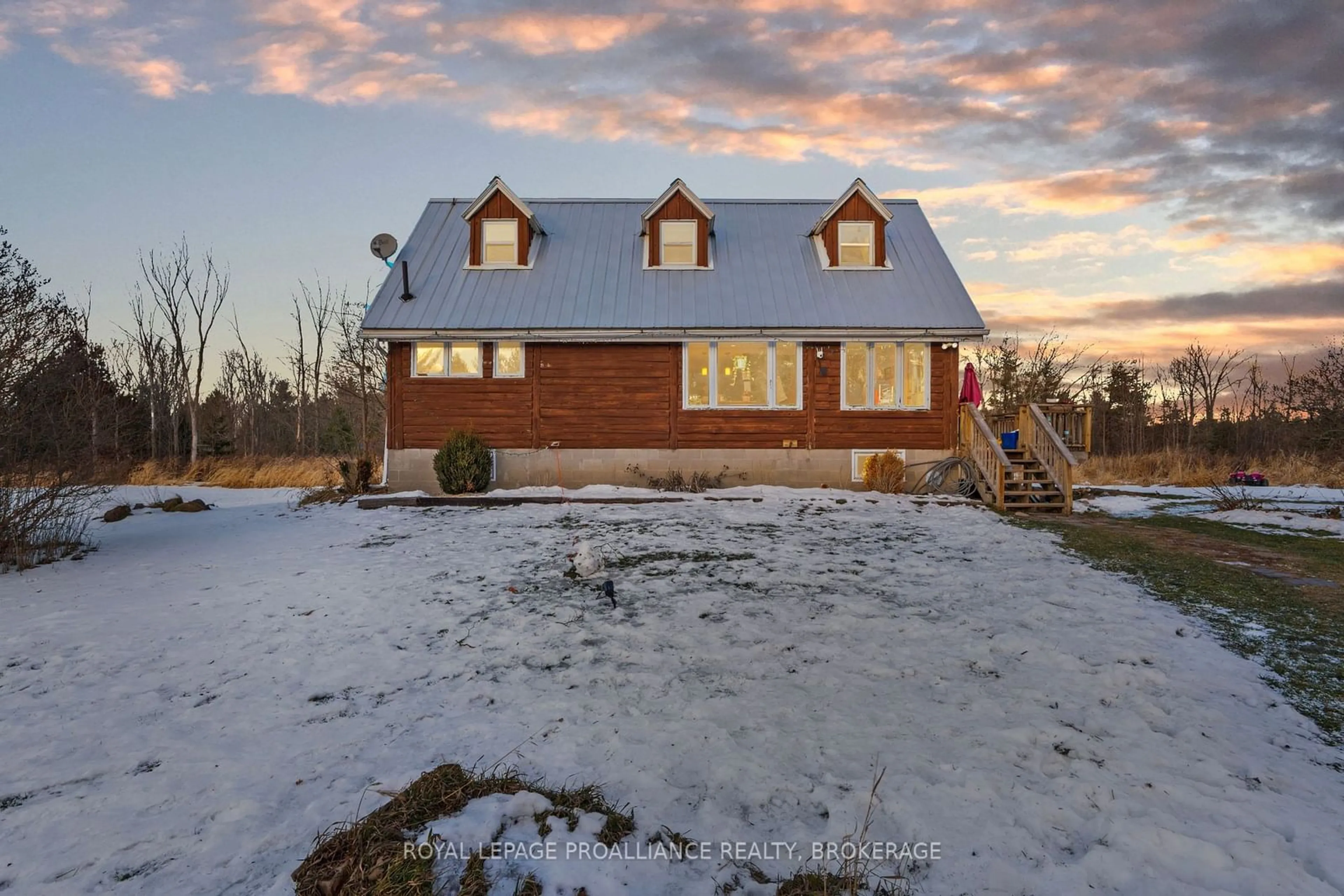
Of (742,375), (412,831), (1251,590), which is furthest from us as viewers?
(742,375)

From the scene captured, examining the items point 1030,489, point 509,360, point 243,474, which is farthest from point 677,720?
point 243,474

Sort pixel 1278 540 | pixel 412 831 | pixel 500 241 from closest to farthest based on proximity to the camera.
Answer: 1. pixel 412 831
2. pixel 1278 540
3. pixel 500 241

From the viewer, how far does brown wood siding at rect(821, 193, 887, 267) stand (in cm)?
1542

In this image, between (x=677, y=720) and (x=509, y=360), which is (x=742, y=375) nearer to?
(x=509, y=360)

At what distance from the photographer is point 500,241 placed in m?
15.6

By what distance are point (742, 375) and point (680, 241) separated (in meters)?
3.99

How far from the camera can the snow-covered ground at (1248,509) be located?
974 cm

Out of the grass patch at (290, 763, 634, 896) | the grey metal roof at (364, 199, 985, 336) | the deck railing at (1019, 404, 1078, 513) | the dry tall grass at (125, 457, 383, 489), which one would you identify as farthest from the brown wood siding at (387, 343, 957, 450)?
Answer: the grass patch at (290, 763, 634, 896)

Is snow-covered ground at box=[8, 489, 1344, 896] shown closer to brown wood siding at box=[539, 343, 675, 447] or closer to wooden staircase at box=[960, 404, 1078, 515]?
wooden staircase at box=[960, 404, 1078, 515]

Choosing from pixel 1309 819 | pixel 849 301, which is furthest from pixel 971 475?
pixel 1309 819

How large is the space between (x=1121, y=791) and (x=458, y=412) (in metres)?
13.6

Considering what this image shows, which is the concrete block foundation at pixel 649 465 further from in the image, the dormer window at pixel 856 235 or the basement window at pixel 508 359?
the dormer window at pixel 856 235

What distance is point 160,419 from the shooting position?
2778cm

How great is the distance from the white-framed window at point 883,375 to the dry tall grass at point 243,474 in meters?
13.1
